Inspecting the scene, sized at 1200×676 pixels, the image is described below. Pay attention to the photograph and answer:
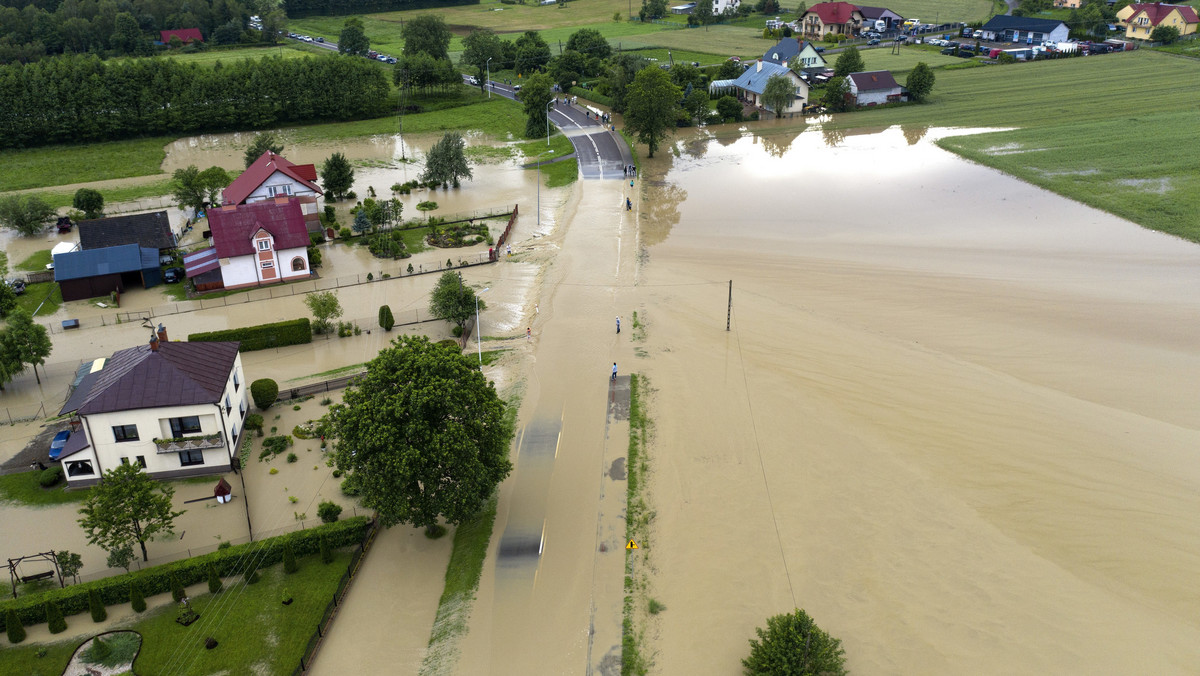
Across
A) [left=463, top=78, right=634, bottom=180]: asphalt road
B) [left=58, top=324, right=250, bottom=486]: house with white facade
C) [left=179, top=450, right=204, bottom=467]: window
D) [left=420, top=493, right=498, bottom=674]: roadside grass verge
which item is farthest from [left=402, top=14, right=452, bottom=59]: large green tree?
[left=420, top=493, right=498, bottom=674]: roadside grass verge

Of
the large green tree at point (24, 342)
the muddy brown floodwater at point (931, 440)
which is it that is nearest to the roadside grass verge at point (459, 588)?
the muddy brown floodwater at point (931, 440)

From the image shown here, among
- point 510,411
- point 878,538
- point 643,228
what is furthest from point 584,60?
point 878,538

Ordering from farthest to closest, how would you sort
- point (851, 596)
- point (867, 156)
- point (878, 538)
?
point (867, 156), point (878, 538), point (851, 596)

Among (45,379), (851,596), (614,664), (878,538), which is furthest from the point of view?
(45,379)

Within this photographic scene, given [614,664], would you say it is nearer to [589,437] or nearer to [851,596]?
[851,596]

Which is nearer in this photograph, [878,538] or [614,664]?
[614,664]

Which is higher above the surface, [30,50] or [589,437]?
[30,50]

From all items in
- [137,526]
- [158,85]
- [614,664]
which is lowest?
[614,664]
